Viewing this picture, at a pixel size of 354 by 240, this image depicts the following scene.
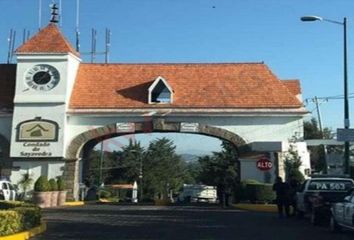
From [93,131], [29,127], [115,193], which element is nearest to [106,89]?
[93,131]

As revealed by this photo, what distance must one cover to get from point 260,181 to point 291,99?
19.4 ft

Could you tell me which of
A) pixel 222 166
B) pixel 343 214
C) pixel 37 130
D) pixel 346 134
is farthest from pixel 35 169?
pixel 222 166

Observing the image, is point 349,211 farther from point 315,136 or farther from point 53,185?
point 315,136

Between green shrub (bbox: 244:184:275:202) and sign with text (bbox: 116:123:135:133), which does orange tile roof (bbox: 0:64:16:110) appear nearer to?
sign with text (bbox: 116:123:135:133)

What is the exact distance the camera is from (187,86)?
42438 millimetres

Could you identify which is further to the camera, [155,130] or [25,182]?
[155,130]

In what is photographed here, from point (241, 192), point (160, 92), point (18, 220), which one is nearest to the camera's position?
point (18, 220)

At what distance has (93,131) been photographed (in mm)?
40469

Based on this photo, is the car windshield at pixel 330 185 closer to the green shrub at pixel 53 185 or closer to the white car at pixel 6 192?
the white car at pixel 6 192

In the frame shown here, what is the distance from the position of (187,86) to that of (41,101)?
10.0 m

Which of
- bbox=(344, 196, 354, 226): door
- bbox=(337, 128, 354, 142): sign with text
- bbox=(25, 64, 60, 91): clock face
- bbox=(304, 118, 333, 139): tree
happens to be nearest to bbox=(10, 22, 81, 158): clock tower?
bbox=(25, 64, 60, 91): clock face

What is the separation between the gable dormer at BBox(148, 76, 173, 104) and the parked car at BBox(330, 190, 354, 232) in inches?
936

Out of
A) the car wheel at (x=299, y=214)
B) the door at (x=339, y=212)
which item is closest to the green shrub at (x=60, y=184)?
the car wheel at (x=299, y=214)

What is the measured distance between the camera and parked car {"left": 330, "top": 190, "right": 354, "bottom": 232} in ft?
53.0
